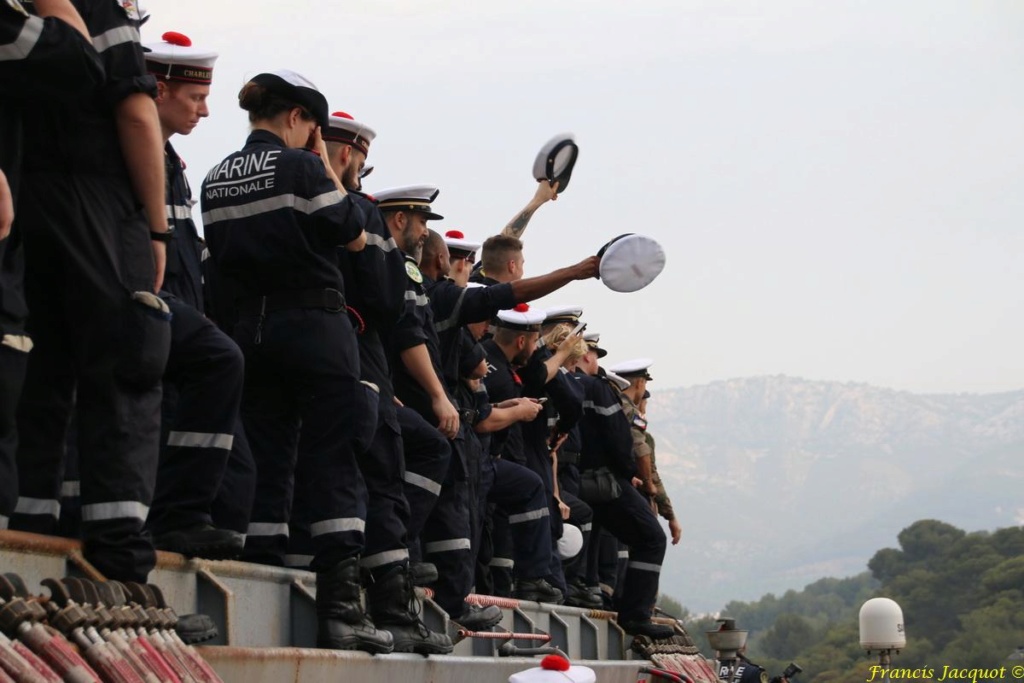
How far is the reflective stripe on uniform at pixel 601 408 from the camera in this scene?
44.2 ft

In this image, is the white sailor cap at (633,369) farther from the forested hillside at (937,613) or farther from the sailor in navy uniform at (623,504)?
the forested hillside at (937,613)

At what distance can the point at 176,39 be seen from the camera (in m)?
6.69

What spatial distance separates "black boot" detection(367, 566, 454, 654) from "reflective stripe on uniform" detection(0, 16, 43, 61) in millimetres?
3008

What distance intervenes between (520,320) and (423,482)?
3.36 m

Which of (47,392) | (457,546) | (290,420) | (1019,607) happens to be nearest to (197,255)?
(290,420)

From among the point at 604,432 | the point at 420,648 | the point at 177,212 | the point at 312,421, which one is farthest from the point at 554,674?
the point at 604,432

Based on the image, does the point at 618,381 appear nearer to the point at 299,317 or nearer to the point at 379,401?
the point at 379,401

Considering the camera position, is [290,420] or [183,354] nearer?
[183,354]

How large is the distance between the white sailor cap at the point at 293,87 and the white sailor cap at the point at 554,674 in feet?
8.37

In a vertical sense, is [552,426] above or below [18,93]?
above

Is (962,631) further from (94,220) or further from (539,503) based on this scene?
(94,220)

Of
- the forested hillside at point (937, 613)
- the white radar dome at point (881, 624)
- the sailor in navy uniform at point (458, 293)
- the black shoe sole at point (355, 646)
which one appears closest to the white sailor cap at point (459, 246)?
the sailor in navy uniform at point (458, 293)

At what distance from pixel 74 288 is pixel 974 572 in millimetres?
88777

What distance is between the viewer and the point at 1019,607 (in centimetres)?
8062
